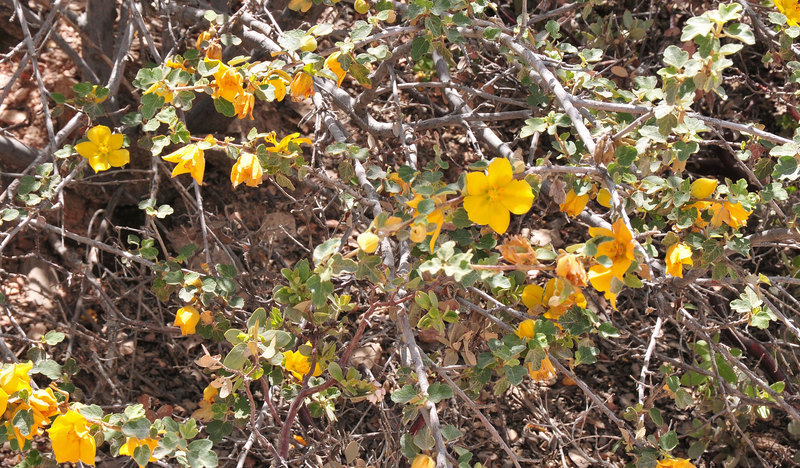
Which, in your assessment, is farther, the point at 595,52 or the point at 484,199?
the point at 595,52

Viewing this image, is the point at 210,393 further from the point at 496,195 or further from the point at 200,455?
the point at 496,195

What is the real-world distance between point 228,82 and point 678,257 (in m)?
1.05

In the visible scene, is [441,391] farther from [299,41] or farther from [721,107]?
[721,107]

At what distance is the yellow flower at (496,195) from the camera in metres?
1.42

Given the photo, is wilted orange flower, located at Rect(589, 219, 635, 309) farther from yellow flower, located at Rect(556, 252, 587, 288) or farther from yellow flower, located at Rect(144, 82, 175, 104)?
yellow flower, located at Rect(144, 82, 175, 104)

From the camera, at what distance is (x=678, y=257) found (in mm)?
1582

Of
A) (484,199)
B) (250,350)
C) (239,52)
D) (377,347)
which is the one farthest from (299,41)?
(377,347)

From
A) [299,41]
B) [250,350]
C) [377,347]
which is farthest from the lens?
[377,347]

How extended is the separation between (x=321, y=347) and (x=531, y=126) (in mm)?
741

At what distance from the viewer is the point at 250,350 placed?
4.95ft

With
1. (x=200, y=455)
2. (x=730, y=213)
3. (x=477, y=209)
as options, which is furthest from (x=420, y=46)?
(x=200, y=455)

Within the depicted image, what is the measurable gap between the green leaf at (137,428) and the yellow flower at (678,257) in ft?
3.81

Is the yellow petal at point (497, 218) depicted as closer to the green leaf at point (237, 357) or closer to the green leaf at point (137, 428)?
the green leaf at point (237, 357)

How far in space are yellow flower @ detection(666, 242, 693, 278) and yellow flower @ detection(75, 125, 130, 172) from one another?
1.42m
